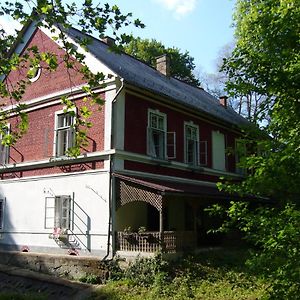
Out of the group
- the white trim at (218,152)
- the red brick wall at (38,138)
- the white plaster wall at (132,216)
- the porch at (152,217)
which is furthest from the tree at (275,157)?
the white trim at (218,152)

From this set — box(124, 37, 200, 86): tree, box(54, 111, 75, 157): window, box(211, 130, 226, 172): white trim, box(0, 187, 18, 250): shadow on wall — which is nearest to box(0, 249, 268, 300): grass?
box(54, 111, 75, 157): window

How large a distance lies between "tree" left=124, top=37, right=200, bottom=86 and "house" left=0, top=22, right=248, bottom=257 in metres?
18.2

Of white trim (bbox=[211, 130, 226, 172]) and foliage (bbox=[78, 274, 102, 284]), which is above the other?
white trim (bbox=[211, 130, 226, 172])

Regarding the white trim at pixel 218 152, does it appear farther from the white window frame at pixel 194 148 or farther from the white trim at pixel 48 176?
the white trim at pixel 48 176

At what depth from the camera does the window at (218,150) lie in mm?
20734

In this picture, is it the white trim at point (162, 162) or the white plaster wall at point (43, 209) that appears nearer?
the white plaster wall at point (43, 209)

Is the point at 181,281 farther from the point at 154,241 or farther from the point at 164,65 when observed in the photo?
the point at 164,65

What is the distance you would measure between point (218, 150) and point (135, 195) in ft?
25.6

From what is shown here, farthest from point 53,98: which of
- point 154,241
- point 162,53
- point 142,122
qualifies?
point 162,53

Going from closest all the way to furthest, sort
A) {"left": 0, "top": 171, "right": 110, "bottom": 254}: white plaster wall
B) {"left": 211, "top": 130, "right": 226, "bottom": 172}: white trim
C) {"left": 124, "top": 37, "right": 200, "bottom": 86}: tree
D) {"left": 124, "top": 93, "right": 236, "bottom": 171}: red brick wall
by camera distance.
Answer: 1. {"left": 0, "top": 171, "right": 110, "bottom": 254}: white plaster wall
2. {"left": 124, "top": 93, "right": 236, "bottom": 171}: red brick wall
3. {"left": 211, "top": 130, "right": 226, "bottom": 172}: white trim
4. {"left": 124, "top": 37, "right": 200, "bottom": 86}: tree

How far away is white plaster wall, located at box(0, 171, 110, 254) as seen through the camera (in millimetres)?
15289

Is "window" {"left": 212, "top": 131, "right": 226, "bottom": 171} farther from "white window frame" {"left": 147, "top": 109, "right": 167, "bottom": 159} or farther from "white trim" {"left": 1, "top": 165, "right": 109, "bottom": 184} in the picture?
"white trim" {"left": 1, "top": 165, "right": 109, "bottom": 184}

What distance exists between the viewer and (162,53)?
37938 millimetres

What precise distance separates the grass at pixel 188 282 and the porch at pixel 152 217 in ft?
2.22
